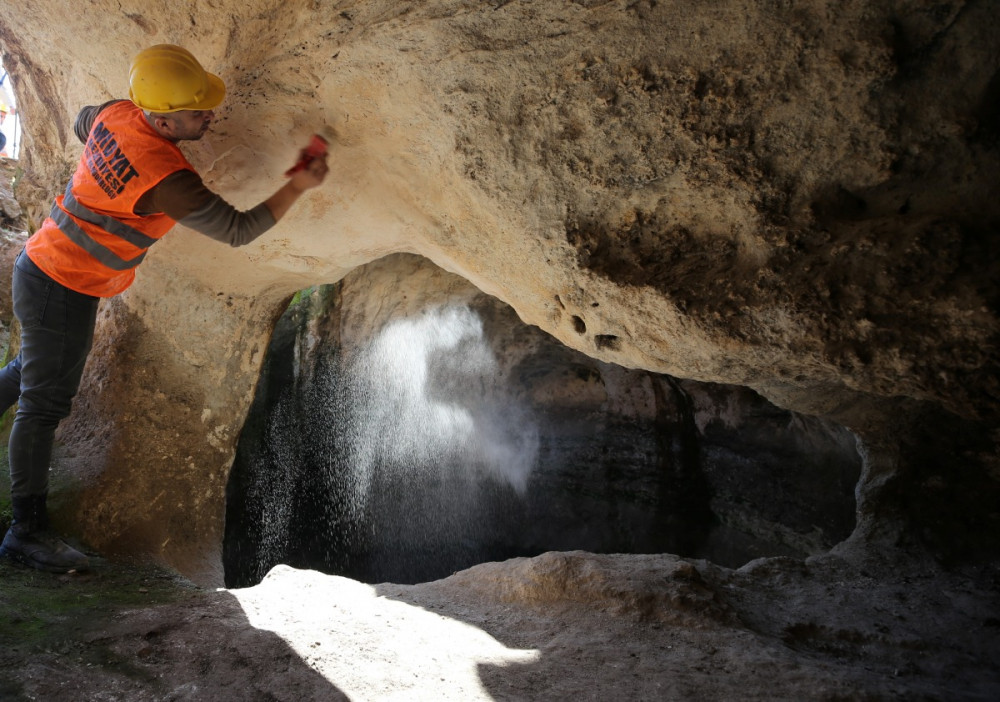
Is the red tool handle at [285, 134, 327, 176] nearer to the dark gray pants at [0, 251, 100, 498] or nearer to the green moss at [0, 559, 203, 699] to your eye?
the dark gray pants at [0, 251, 100, 498]

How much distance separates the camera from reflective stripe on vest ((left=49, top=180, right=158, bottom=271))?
2.18m

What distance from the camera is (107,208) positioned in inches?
84.6

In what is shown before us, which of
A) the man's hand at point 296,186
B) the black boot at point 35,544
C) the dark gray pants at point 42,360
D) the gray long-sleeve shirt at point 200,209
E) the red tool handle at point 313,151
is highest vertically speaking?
the red tool handle at point 313,151

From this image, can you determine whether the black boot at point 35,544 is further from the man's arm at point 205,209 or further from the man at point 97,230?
the man's arm at point 205,209

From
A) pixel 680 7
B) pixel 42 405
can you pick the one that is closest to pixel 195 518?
pixel 42 405

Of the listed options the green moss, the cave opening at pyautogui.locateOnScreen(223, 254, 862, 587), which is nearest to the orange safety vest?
the green moss

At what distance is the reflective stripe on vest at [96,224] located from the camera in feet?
7.14

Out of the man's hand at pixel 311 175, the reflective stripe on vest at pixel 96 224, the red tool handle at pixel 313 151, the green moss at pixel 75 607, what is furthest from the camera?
the red tool handle at pixel 313 151

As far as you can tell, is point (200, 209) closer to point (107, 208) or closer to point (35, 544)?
point (107, 208)

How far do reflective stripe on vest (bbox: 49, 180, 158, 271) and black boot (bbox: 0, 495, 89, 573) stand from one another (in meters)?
0.96

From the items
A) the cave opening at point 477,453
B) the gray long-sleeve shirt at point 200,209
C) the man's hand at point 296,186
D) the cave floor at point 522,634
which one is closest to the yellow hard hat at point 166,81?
the gray long-sleeve shirt at point 200,209

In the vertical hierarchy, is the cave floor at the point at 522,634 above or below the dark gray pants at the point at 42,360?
below

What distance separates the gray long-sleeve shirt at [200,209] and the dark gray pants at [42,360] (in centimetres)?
49

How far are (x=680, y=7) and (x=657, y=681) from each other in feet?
6.39
